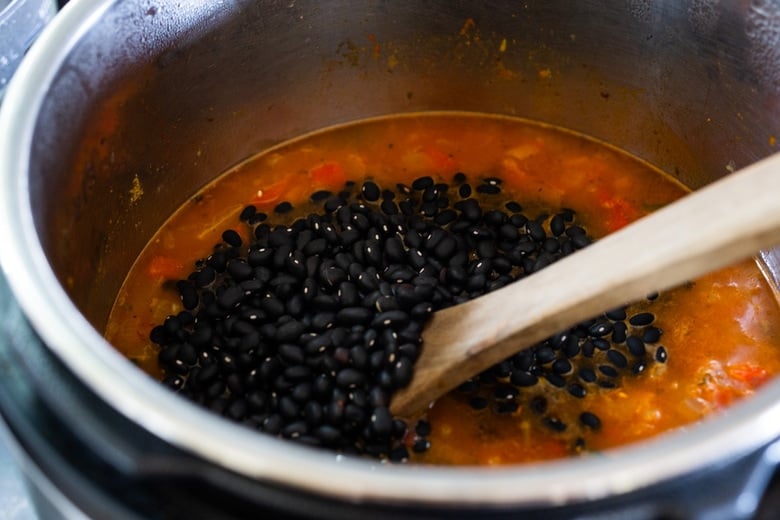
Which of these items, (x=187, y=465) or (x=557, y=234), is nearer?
(x=187, y=465)

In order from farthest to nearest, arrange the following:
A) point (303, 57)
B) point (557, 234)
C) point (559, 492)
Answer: point (303, 57), point (557, 234), point (559, 492)

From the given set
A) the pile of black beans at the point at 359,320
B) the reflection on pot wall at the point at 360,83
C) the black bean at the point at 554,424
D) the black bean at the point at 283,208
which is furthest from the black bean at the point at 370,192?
the black bean at the point at 554,424

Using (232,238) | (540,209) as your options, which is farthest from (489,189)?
(232,238)

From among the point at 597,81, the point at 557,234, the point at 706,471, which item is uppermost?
the point at 706,471

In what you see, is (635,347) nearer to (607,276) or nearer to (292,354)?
(607,276)

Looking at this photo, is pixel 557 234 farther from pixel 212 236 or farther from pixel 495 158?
pixel 212 236

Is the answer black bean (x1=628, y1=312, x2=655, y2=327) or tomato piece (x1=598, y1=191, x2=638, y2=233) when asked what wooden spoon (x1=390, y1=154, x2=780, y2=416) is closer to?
black bean (x1=628, y1=312, x2=655, y2=327)

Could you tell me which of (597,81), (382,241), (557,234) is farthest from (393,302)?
(597,81)
